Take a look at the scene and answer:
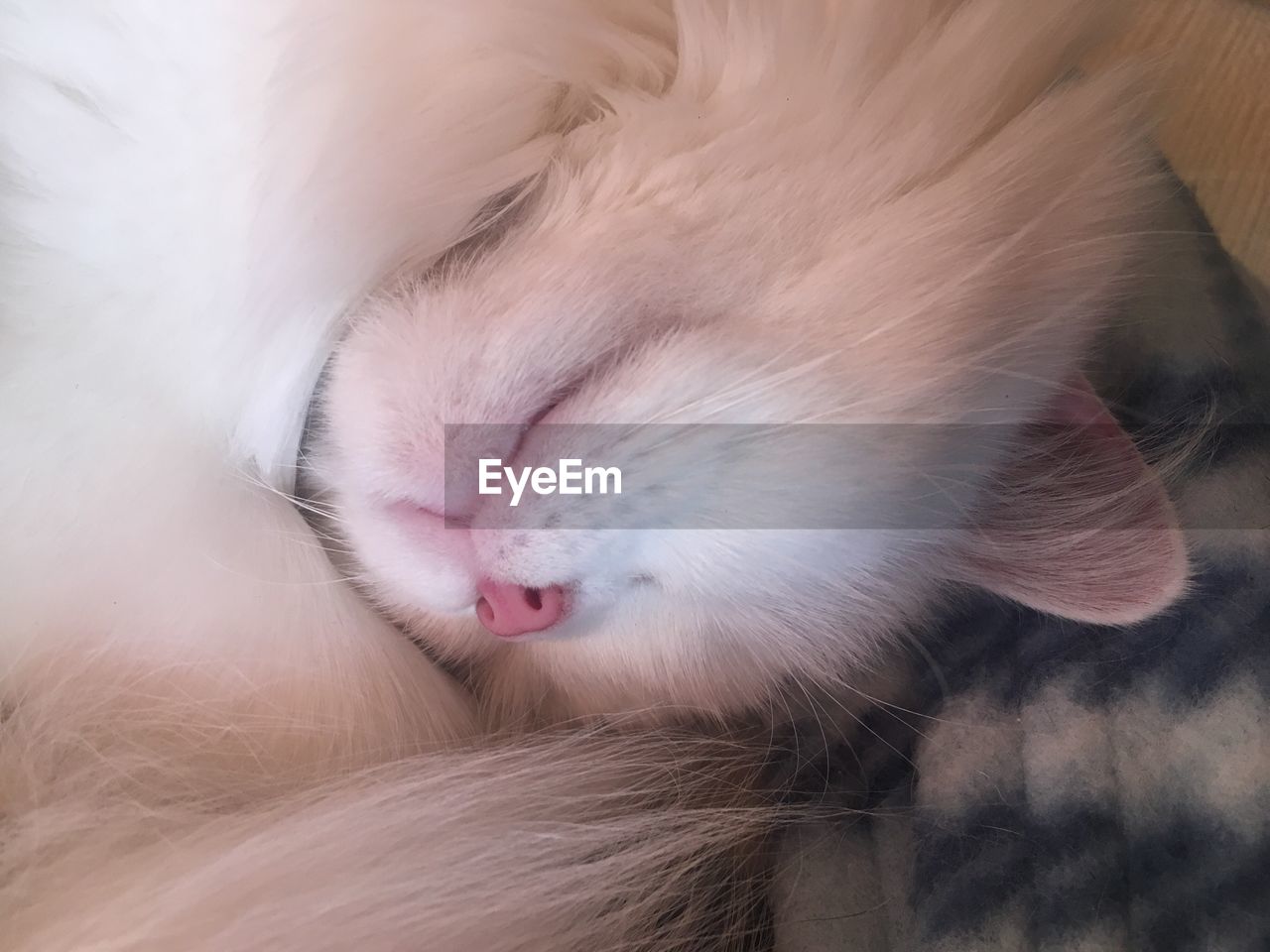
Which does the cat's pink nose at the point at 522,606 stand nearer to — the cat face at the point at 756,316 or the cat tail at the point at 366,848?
the cat face at the point at 756,316

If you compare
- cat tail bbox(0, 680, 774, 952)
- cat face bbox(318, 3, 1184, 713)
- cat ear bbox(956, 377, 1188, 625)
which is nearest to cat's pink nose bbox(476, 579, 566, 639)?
cat face bbox(318, 3, 1184, 713)

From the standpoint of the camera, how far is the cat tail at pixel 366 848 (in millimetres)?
587

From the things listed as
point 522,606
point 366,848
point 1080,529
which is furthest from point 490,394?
point 1080,529

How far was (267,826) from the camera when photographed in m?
0.63

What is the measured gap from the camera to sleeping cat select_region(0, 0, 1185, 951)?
0.56 metres

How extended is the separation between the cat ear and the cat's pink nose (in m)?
0.35

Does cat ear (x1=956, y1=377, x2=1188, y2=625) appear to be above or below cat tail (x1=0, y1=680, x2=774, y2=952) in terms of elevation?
above

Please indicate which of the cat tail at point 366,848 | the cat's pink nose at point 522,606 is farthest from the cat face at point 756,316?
the cat tail at point 366,848

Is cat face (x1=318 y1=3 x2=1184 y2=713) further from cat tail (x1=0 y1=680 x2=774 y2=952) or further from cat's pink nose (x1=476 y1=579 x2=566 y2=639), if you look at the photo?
cat tail (x1=0 y1=680 x2=774 y2=952)

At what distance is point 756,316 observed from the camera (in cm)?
55

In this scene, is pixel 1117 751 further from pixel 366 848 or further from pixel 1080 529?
pixel 366 848

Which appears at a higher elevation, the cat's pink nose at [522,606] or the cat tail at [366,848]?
the cat's pink nose at [522,606]

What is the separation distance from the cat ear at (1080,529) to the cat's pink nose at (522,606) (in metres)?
0.35

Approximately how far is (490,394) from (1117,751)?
22.4 inches
